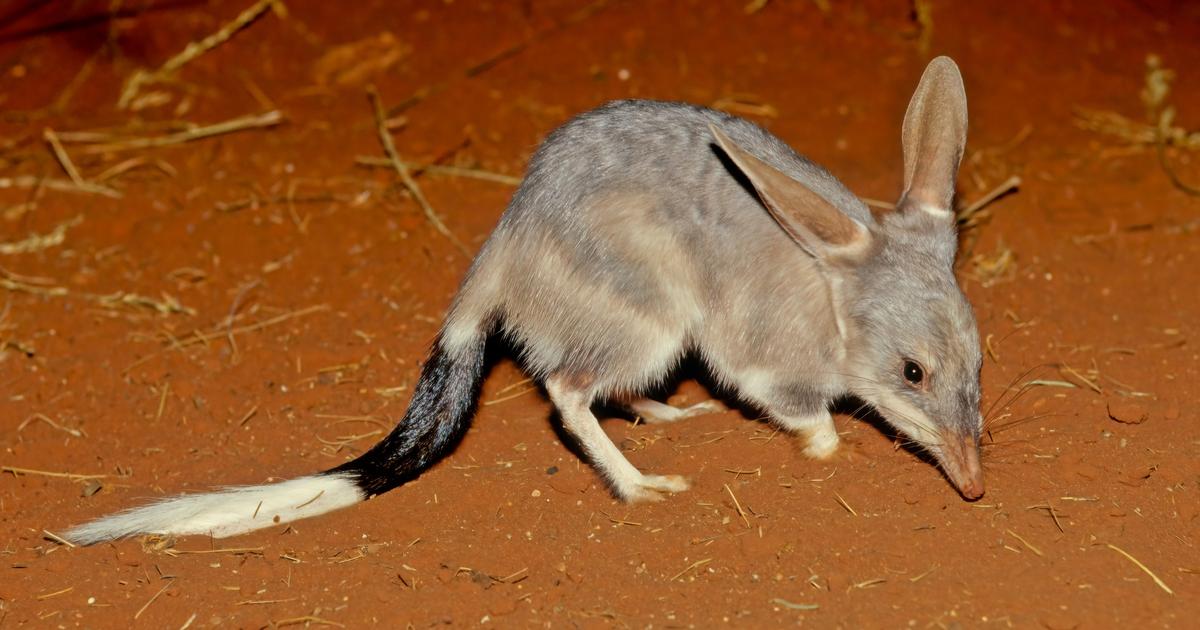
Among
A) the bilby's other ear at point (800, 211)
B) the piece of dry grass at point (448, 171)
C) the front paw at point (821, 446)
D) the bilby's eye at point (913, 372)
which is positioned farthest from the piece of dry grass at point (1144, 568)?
the piece of dry grass at point (448, 171)

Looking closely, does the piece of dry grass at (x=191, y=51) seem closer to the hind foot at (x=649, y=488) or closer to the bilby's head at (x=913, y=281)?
the hind foot at (x=649, y=488)

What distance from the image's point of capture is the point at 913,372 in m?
3.85

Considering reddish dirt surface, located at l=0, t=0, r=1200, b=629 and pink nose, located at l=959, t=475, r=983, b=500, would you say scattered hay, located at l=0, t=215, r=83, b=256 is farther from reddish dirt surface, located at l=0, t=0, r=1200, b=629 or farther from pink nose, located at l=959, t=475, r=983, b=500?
pink nose, located at l=959, t=475, r=983, b=500

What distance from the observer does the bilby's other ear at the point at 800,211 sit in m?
3.68

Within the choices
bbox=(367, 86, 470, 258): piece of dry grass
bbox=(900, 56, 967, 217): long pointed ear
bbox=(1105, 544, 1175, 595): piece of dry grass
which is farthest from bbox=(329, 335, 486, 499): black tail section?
bbox=(1105, 544, 1175, 595): piece of dry grass

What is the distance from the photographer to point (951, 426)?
382 cm

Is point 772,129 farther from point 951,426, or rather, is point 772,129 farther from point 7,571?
point 7,571

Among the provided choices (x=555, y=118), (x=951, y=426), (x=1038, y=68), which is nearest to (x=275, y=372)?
(x=555, y=118)

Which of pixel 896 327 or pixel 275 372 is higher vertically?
pixel 896 327

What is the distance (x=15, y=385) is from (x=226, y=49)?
284 cm

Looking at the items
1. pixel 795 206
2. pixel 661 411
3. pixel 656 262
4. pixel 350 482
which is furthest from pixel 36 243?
pixel 795 206

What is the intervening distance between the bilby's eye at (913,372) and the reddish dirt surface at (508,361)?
0.34 metres

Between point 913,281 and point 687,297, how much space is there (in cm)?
73

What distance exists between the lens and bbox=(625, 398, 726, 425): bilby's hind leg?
180 inches
